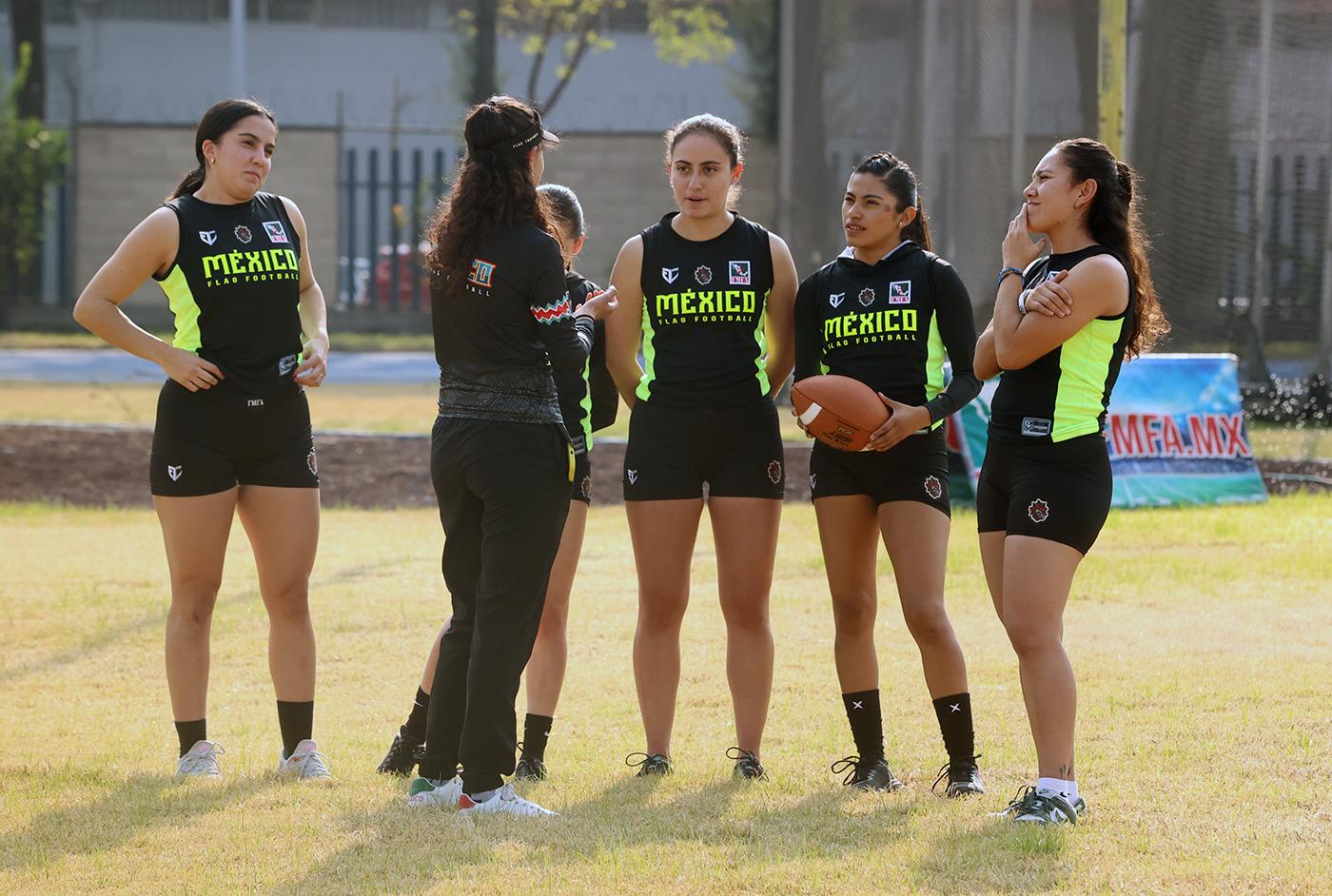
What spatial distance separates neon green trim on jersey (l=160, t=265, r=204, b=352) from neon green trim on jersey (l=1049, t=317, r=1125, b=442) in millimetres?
2915

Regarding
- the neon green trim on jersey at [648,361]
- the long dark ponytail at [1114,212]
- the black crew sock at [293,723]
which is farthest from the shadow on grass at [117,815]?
the long dark ponytail at [1114,212]

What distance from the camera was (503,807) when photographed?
Result: 4965 mm

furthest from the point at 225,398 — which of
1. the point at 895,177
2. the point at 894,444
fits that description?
the point at 895,177

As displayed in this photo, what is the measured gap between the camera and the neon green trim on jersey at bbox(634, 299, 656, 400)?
18.3 feet

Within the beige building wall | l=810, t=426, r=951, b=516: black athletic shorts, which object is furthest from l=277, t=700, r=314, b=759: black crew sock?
the beige building wall

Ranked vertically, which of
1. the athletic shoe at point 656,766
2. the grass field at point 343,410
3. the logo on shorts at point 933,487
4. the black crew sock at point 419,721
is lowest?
the athletic shoe at point 656,766

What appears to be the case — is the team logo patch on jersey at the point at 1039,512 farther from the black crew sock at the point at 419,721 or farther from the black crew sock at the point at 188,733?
the black crew sock at the point at 188,733

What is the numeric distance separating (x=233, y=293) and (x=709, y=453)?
68.6 inches

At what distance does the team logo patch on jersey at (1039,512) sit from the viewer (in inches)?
191

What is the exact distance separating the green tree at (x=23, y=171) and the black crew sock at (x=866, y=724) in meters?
27.9

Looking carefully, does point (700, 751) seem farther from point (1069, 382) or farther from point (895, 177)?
point (895, 177)

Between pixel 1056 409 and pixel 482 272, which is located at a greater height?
pixel 482 272

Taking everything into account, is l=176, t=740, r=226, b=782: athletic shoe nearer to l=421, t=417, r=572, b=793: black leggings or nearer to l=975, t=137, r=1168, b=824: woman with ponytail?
l=421, t=417, r=572, b=793: black leggings

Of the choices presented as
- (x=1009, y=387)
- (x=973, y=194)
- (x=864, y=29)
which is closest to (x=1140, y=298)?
(x=1009, y=387)
